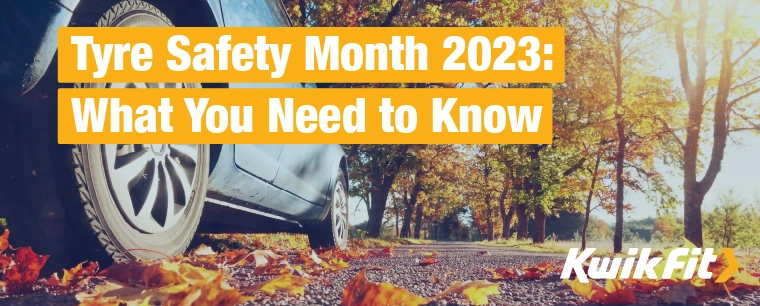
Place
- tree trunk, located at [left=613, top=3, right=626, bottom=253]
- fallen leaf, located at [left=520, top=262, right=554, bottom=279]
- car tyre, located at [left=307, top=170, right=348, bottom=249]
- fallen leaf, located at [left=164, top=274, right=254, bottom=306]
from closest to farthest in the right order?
fallen leaf, located at [left=164, top=274, right=254, bottom=306], fallen leaf, located at [left=520, top=262, right=554, bottom=279], car tyre, located at [left=307, top=170, right=348, bottom=249], tree trunk, located at [left=613, top=3, right=626, bottom=253]

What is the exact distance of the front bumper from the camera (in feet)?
5.90

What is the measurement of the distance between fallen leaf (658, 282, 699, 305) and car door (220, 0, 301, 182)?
2.16m

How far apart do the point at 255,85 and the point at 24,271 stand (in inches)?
65.4

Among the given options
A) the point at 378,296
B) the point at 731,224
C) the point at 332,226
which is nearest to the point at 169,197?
the point at 378,296

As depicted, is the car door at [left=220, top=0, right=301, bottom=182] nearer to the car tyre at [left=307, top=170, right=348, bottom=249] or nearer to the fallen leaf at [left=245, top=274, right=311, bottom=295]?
the fallen leaf at [left=245, top=274, right=311, bottom=295]

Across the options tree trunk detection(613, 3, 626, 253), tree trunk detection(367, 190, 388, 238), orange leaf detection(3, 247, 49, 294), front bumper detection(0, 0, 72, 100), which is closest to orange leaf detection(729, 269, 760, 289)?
orange leaf detection(3, 247, 49, 294)

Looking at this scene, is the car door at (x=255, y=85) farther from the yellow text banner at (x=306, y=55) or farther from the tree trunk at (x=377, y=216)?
the tree trunk at (x=377, y=216)

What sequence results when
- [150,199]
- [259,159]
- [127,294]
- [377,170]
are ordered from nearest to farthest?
[127,294]
[150,199]
[259,159]
[377,170]

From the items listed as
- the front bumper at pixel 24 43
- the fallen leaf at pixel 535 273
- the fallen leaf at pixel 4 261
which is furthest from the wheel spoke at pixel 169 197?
the fallen leaf at pixel 535 273

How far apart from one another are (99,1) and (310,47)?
258 centimetres

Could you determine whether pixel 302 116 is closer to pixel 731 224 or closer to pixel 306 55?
pixel 306 55

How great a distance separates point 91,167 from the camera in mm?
2018

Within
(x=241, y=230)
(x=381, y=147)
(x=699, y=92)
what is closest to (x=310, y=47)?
(x=241, y=230)

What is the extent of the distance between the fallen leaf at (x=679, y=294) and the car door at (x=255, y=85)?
2.16 metres
